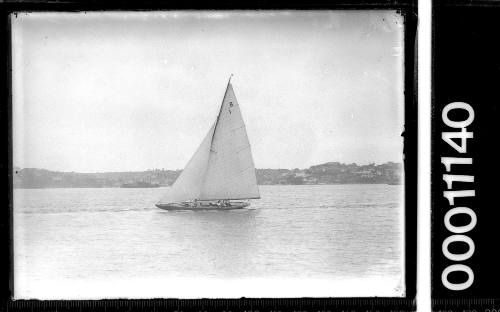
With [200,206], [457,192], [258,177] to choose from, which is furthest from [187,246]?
[457,192]

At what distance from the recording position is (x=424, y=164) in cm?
238

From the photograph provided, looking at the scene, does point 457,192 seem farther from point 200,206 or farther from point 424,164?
point 200,206

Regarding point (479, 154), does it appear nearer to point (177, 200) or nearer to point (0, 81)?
point (177, 200)

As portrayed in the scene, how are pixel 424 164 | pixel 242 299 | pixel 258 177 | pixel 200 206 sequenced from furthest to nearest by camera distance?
pixel 200 206 < pixel 258 177 < pixel 242 299 < pixel 424 164

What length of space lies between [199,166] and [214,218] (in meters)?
0.30

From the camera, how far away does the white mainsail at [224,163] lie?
2.59 meters

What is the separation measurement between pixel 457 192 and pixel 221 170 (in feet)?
3.89

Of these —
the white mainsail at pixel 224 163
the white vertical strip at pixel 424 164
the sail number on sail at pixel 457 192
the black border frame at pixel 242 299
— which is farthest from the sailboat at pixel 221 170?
the sail number on sail at pixel 457 192

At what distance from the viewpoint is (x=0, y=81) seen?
2.48 meters

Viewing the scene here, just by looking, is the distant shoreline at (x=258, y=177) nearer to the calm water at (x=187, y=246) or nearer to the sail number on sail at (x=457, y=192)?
the calm water at (x=187, y=246)

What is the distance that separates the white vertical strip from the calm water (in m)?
0.15

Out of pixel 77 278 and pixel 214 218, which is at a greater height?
pixel 214 218

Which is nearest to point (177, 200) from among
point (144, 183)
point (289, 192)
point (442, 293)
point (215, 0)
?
point (144, 183)

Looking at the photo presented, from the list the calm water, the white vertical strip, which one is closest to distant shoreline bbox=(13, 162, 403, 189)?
the calm water
